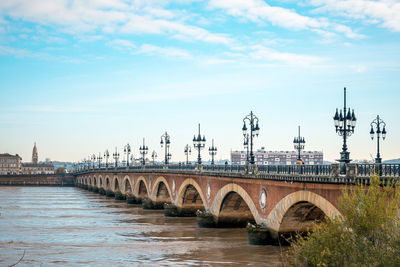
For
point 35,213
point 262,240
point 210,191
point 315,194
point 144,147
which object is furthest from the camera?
point 144,147

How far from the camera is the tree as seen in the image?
55.3ft

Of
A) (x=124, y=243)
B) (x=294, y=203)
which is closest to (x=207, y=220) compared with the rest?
(x=124, y=243)

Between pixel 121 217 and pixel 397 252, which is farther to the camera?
pixel 121 217

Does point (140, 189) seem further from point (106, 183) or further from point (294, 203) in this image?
point (294, 203)

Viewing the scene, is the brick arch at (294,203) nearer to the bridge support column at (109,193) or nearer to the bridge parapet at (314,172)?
the bridge parapet at (314,172)

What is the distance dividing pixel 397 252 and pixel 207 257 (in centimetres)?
1629

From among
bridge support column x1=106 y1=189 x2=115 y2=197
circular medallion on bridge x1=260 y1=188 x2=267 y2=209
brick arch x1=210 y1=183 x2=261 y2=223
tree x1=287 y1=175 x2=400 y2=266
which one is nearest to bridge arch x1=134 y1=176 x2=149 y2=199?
bridge support column x1=106 y1=189 x2=115 y2=197

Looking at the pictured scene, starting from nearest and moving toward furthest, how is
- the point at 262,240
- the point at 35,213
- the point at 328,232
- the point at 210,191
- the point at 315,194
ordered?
the point at 328,232 → the point at 315,194 → the point at 262,240 → the point at 210,191 → the point at 35,213

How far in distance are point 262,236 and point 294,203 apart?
14.9 ft

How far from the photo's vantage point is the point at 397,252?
53.3 feet

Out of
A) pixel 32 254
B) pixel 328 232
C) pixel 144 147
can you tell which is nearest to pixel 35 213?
pixel 144 147

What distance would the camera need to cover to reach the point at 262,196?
33.9m

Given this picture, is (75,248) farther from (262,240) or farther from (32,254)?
(262,240)

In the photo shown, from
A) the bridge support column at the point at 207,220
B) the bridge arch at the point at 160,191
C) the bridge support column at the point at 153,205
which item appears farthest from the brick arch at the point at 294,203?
the bridge support column at the point at 153,205
